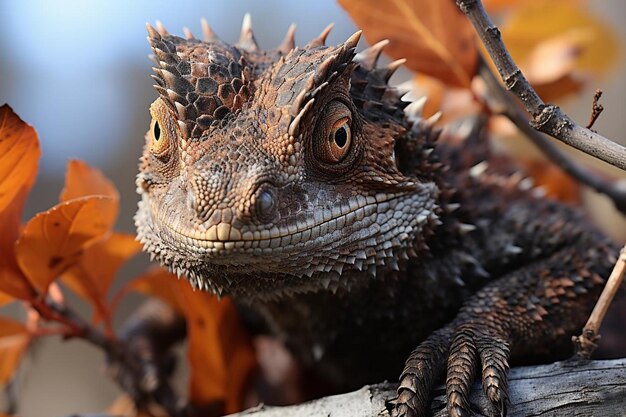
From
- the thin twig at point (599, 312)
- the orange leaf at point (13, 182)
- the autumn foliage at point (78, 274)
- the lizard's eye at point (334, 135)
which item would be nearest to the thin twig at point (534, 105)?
the thin twig at point (599, 312)

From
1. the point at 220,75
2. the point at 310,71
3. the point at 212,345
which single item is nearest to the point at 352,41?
the point at 310,71

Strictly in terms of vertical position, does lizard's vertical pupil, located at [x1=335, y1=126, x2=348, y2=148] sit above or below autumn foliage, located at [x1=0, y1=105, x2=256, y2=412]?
above

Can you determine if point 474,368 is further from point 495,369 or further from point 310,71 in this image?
point 310,71

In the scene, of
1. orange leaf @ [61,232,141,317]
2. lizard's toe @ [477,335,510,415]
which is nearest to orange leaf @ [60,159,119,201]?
orange leaf @ [61,232,141,317]

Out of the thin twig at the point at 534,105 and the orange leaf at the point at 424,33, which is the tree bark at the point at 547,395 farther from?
the orange leaf at the point at 424,33

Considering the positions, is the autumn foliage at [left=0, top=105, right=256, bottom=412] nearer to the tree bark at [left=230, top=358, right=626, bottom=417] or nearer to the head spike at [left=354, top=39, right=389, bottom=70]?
the tree bark at [left=230, top=358, right=626, bottom=417]

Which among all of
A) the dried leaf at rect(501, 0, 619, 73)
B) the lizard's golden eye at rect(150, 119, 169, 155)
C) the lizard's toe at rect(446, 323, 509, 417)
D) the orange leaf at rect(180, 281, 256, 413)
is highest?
the dried leaf at rect(501, 0, 619, 73)

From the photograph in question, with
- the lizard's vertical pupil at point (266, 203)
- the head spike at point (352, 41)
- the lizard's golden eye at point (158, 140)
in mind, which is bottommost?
the lizard's vertical pupil at point (266, 203)
